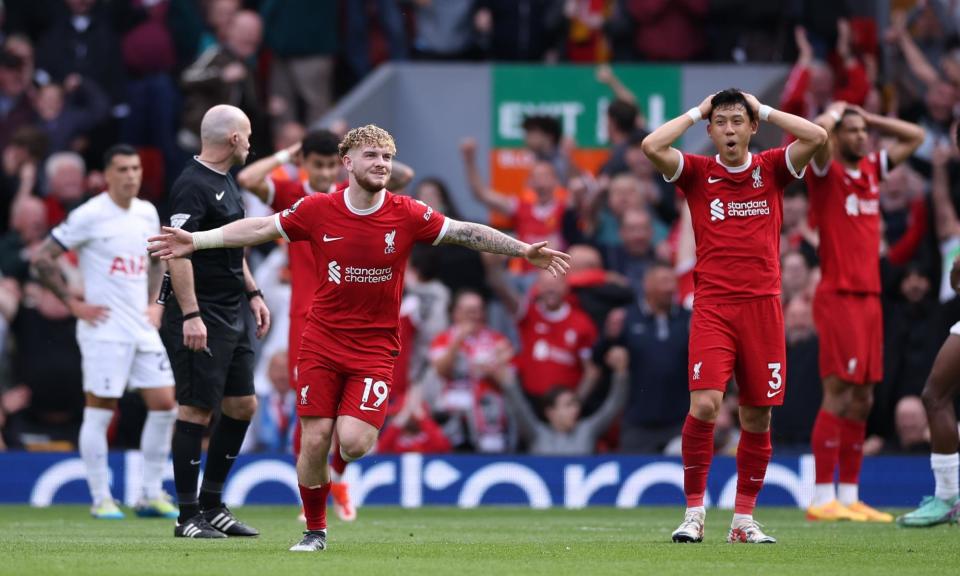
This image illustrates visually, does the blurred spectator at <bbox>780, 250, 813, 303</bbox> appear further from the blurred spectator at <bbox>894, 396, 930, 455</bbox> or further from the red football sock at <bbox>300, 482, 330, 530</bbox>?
the red football sock at <bbox>300, 482, 330, 530</bbox>

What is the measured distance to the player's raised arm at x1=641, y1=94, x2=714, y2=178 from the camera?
1038cm

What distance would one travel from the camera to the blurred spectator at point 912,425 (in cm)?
1534

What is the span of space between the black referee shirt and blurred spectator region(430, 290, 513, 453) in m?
5.56

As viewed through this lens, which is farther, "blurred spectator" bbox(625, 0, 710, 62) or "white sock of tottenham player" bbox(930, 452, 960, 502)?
"blurred spectator" bbox(625, 0, 710, 62)

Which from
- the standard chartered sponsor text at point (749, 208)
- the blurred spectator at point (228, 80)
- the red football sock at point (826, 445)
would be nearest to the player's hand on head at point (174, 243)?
the standard chartered sponsor text at point (749, 208)

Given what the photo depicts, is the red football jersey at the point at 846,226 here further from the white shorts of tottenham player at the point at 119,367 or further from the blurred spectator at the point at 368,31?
the blurred spectator at the point at 368,31

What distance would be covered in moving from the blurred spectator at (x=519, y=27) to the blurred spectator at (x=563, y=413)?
16.1ft

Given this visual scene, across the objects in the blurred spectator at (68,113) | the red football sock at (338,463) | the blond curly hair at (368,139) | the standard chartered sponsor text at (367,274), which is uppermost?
the blurred spectator at (68,113)

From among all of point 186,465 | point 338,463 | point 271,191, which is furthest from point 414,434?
point 186,465

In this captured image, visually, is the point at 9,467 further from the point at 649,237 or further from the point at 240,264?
the point at 649,237

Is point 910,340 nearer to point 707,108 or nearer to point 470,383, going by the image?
point 470,383

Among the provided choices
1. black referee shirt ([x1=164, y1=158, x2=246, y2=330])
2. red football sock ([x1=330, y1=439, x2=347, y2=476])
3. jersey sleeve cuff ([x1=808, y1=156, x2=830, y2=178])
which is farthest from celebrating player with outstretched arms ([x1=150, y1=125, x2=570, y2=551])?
jersey sleeve cuff ([x1=808, y1=156, x2=830, y2=178])

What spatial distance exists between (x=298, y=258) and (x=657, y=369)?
4566 mm

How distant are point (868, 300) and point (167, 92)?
9057 millimetres
